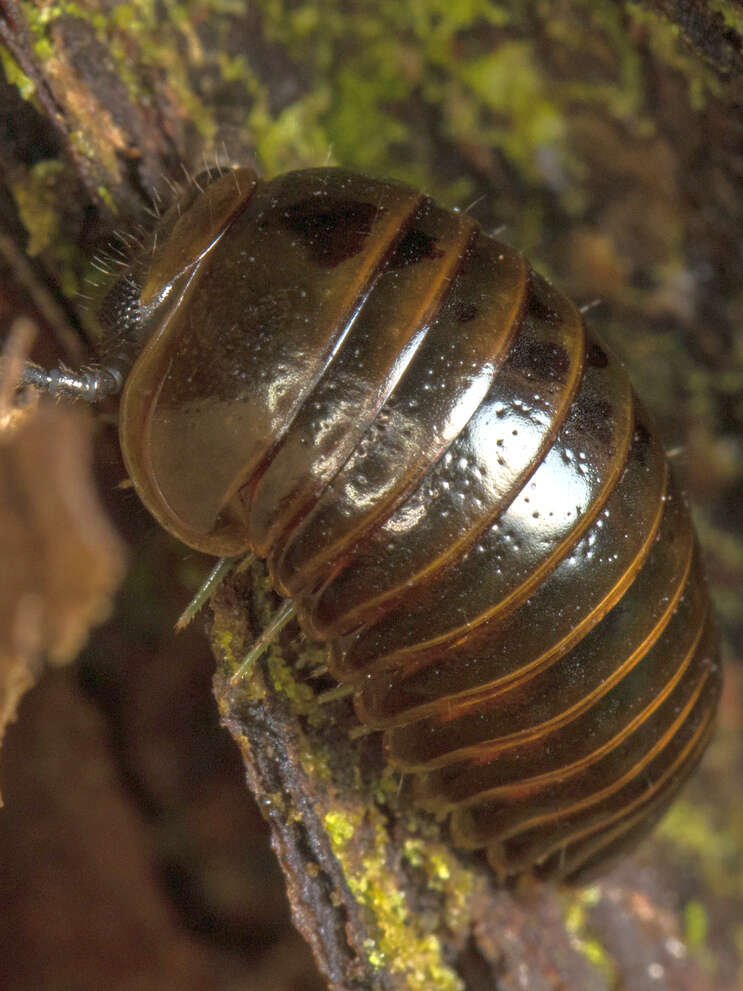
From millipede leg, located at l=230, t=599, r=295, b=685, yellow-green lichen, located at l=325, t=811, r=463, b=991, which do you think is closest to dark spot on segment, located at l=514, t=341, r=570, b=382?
millipede leg, located at l=230, t=599, r=295, b=685

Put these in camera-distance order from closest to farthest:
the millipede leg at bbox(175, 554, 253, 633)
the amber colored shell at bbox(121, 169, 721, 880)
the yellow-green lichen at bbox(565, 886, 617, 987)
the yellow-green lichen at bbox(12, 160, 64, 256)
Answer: the amber colored shell at bbox(121, 169, 721, 880), the millipede leg at bbox(175, 554, 253, 633), the yellow-green lichen at bbox(12, 160, 64, 256), the yellow-green lichen at bbox(565, 886, 617, 987)

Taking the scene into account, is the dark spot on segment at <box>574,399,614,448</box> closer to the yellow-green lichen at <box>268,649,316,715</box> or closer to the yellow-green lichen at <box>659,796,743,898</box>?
the yellow-green lichen at <box>268,649,316,715</box>

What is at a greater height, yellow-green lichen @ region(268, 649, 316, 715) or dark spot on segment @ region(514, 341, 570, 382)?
dark spot on segment @ region(514, 341, 570, 382)

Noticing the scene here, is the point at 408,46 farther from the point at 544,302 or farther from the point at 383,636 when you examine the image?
the point at 383,636

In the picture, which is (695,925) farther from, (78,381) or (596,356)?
(78,381)

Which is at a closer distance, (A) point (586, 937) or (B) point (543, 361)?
(B) point (543, 361)

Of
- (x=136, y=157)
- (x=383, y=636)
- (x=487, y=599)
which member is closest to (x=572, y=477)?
(x=487, y=599)

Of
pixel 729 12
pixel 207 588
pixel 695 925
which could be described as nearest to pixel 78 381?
pixel 207 588
